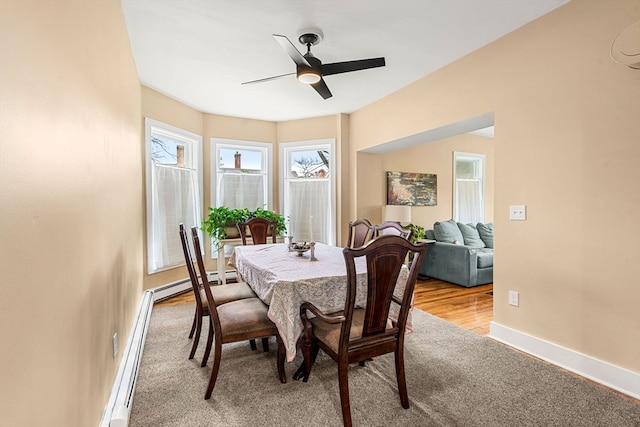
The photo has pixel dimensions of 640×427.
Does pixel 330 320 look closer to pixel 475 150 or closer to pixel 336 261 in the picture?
pixel 336 261

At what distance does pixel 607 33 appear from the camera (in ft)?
6.91

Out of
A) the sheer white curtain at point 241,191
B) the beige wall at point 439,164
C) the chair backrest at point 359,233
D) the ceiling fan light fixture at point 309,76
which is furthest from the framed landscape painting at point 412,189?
the ceiling fan light fixture at point 309,76

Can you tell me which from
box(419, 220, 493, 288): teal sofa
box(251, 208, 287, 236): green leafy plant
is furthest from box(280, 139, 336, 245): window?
box(419, 220, 493, 288): teal sofa

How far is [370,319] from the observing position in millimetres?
1719

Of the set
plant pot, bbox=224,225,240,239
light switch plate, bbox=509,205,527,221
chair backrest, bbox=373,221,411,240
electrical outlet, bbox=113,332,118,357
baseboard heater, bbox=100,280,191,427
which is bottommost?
baseboard heater, bbox=100,280,191,427

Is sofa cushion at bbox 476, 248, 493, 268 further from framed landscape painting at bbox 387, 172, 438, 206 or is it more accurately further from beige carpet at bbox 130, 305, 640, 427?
beige carpet at bbox 130, 305, 640, 427

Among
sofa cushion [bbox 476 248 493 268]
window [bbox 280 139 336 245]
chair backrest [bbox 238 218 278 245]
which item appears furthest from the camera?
window [bbox 280 139 336 245]

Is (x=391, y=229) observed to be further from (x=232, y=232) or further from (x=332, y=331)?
(x=232, y=232)

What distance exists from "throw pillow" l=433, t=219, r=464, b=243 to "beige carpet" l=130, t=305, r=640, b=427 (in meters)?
2.63

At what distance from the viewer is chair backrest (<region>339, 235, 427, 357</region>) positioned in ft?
5.18

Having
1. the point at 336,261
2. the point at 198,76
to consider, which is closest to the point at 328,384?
the point at 336,261

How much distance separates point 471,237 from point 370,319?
4.35 m

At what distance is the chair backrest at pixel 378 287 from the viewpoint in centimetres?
158

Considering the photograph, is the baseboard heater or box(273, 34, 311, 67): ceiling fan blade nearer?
the baseboard heater
